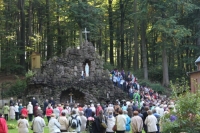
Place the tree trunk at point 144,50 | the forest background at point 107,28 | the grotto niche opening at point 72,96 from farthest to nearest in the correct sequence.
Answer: the tree trunk at point 144,50 → the forest background at point 107,28 → the grotto niche opening at point 72,96

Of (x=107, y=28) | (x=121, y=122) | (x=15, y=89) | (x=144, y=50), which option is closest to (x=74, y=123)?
(x=121, y=122)

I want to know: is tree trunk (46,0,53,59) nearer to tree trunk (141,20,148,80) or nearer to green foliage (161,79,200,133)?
tree trunk (141,20,148,80)

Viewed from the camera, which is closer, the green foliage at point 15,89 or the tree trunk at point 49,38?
the green foliage at point 15,89

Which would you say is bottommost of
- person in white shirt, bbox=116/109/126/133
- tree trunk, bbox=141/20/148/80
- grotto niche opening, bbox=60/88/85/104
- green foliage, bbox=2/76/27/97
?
person in white shirt, bbox=116/109/126/133

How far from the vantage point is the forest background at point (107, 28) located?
1654 inches

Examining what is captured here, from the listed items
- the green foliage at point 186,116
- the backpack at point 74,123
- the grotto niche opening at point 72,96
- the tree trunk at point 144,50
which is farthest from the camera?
the tree trunk at point 144,50

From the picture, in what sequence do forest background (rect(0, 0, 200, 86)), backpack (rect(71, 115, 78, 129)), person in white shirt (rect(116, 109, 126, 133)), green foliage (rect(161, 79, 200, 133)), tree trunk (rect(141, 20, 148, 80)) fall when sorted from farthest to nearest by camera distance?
1. tree trunk (rect(141, 20, 148, 80))
2. forest background (rect(0, 0, 200, 86))
3. backpack (rect(71, 115, 78, 129))
4. person in white shirt (rect(116, 109, 126, 133))
5. green foliage (rect(161, 79, 200, 133))

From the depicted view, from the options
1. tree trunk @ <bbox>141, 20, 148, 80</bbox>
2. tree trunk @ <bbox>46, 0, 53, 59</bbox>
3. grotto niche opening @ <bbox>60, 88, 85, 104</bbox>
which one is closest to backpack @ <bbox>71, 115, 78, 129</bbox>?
grotto niche opening @ <bbox>60, 88, 85, 104</bbox>

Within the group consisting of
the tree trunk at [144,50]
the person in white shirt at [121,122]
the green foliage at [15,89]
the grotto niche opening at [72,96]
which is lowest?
the person in white shirt at [121,122]

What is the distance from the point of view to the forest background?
138 ft

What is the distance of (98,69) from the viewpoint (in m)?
36.8

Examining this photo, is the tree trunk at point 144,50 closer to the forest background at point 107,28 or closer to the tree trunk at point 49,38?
the forest background at point 107,28

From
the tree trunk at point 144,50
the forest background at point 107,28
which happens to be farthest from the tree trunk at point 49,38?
the tree trunk at point 144,50

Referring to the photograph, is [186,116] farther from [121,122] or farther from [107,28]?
[107,28]
